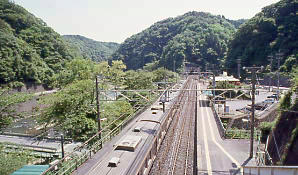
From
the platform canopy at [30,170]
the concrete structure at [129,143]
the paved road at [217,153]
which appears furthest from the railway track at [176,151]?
the platform canopy at [30,170]

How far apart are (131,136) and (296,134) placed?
33.4 feet

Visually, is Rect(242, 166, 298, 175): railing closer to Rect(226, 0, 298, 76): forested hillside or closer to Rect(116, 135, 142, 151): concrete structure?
Rect(116, 135, 142, 151): concrete structure

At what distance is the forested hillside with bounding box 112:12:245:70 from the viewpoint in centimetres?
10209

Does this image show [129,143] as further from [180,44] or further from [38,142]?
[180,44]

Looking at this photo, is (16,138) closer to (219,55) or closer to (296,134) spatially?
(296,134)

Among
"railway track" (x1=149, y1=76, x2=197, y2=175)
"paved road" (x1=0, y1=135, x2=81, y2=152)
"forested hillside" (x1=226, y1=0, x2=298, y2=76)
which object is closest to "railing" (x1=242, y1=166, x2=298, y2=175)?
"railway track" (x1=149, y1=76, x2=197, y2=175)

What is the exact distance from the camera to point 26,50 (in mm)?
47344

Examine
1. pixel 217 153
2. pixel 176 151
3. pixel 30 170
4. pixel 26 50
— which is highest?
pixel 26 50

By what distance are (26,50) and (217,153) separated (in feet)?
165

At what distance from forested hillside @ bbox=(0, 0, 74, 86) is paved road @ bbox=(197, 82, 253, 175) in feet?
141

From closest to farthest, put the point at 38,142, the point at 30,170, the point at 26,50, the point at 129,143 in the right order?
the point at 129,143 < the point at 30,170 < the point at 38,142 < the point at 26,50

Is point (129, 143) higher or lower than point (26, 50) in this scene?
lower

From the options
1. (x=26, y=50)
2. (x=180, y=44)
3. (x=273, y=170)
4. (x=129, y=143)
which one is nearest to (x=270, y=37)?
(x=180, y=44)

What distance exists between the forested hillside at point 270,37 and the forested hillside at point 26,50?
2171 inches
